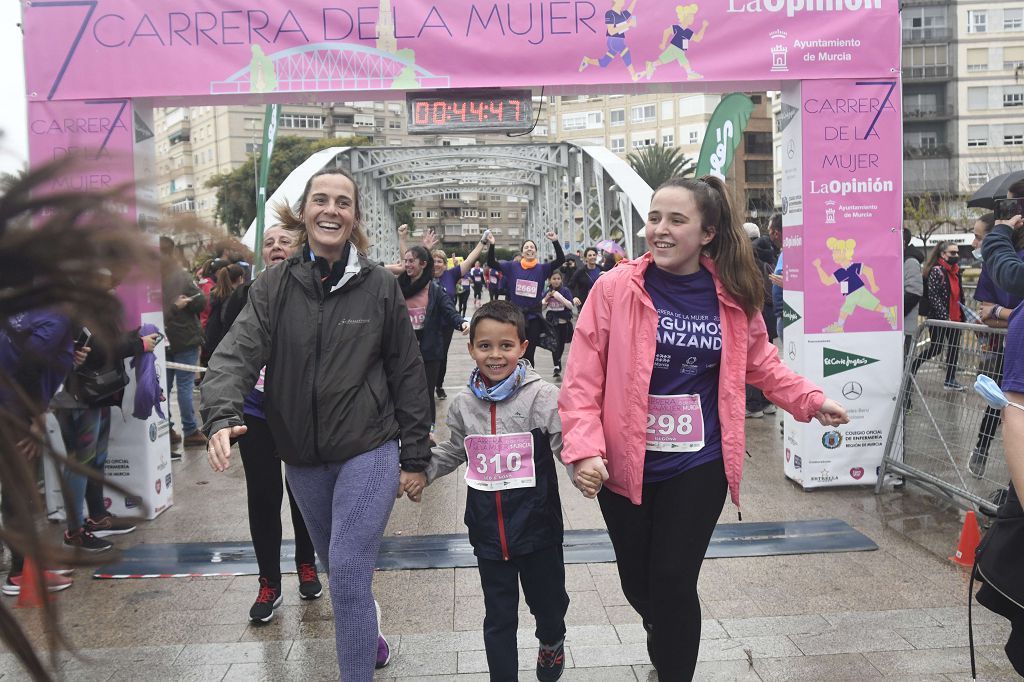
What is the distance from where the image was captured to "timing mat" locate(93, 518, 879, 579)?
552cm

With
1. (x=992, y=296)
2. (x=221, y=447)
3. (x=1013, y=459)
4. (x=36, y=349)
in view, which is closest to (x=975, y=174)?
(x=992, y=296)

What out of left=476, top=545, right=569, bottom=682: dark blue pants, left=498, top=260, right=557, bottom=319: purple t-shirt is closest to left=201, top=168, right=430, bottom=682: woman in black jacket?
left=476, top=545, right=569, bottom=682: dark blue pants

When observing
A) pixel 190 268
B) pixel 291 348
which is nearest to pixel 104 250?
pixel 190 268

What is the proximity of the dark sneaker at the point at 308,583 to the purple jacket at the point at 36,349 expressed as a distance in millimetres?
3942

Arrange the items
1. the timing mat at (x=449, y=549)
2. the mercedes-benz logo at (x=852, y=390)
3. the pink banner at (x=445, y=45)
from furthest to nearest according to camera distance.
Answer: the mercedes-benz logo at (x=852, y=390) < the pink banner at (x=445, y=45) < the timing mat at (x=449, y=549)

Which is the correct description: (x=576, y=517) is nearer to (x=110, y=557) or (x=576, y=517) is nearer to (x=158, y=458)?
(x=158, y=458)

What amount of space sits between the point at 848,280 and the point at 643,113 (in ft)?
274

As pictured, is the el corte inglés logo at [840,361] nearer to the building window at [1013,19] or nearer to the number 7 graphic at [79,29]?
the number 7 graphic at [79,29]

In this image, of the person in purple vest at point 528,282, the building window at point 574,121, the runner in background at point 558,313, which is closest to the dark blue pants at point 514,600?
the person in purple vest at point 528,282

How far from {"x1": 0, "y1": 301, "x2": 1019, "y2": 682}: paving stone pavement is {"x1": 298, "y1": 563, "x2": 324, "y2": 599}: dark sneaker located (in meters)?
0.06

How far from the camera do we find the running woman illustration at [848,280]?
6871 mm

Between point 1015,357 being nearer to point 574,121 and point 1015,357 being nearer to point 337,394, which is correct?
point 337,394

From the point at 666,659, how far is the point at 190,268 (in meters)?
2.71

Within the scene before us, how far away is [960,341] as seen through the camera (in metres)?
6.25
